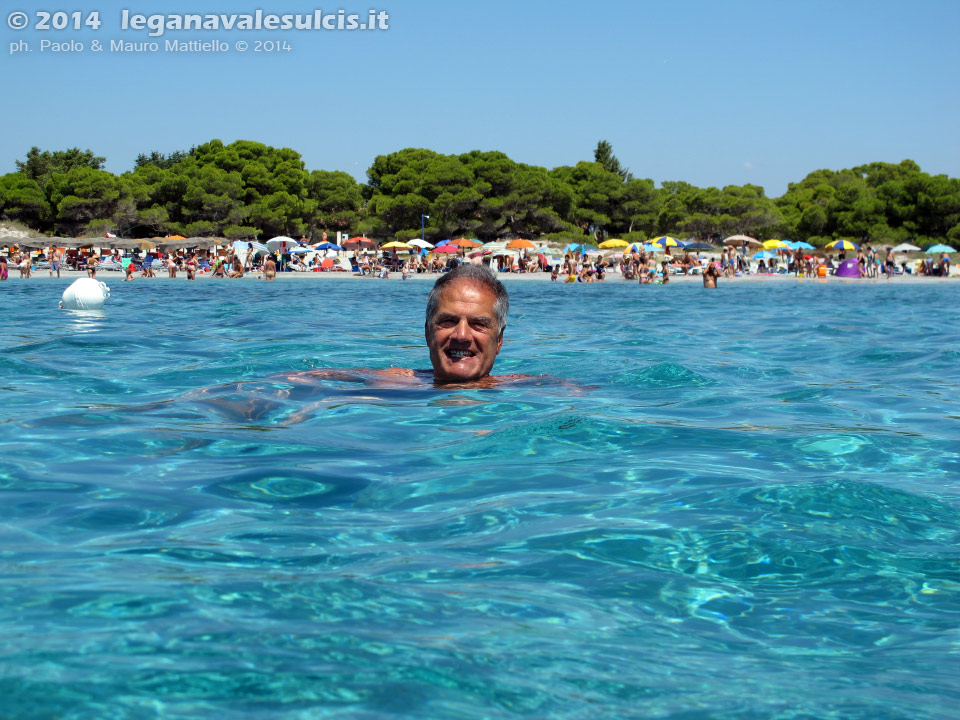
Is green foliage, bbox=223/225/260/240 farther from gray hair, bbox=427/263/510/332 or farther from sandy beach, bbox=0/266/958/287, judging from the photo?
gray hair, bbox=427/263/510/332

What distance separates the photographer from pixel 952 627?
1895mm

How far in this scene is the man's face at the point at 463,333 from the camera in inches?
173

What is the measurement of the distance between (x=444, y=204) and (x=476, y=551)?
5281cm

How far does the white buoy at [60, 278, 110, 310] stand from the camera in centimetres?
1201

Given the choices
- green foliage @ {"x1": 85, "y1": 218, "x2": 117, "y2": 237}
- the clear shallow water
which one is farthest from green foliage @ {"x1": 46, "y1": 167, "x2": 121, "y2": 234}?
the clear shallow water

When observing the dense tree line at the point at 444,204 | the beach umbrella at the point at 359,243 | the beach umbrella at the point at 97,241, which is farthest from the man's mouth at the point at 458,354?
the dense tree line at the point at 444,204

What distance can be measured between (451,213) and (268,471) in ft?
172

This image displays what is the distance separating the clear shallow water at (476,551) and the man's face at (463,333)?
7.1 inches

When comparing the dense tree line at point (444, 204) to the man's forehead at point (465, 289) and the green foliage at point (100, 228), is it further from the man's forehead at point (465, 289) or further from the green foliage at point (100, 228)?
the man's forehead at point (465, 289)

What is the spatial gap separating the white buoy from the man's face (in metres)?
8.86

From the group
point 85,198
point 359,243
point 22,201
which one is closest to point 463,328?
point 359,243

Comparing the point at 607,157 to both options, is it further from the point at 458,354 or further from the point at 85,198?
the point at 458,354

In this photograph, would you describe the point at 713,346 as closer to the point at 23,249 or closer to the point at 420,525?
the point at 420,525

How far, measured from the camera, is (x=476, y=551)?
224 cm
